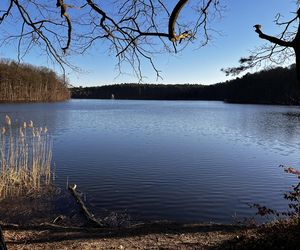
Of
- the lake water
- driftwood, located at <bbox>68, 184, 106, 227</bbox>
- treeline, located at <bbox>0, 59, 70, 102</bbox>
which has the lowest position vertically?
the lake water

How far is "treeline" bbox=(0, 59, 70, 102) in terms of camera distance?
89.0 meters

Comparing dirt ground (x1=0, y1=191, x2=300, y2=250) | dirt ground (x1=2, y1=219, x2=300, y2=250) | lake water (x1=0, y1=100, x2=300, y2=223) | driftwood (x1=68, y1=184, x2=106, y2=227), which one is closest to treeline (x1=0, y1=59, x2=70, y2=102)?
lake water (x1=0, y1=100, x2=300, y2=223)

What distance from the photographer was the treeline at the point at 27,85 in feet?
292

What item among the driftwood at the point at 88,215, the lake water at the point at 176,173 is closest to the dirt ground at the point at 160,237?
the driftwood at the point at 88,215

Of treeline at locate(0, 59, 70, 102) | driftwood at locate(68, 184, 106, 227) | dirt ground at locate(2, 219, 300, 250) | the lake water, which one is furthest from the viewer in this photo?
treeline at locate(0, 59, 70, 102)

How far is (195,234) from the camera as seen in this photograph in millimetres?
6949

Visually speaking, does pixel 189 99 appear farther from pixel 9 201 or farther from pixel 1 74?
pixel 9 201

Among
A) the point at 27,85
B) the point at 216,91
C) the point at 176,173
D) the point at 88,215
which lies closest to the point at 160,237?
the point at 88,215

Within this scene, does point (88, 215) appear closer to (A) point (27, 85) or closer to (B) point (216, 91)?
(A) point (27, 85)

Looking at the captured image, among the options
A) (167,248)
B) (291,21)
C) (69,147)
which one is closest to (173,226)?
(167,248)

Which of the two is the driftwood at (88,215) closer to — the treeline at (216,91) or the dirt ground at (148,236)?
the dirt ground at (148,236)

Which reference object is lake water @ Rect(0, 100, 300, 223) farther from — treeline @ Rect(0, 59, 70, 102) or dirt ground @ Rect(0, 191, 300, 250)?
treeline @ Rect(0, 59, 70, 102)

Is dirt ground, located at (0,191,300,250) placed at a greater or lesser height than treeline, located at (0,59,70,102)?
lesser

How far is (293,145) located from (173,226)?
18.9m
